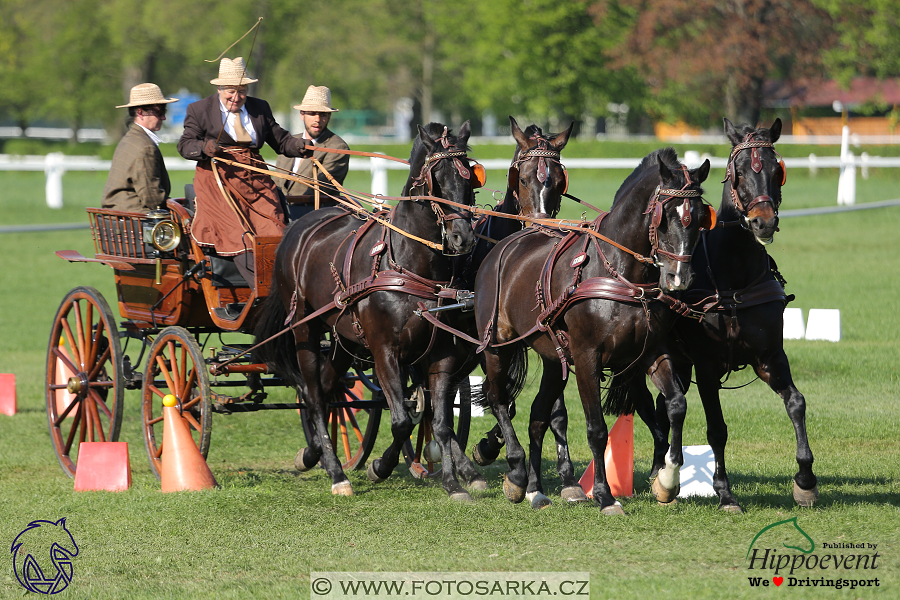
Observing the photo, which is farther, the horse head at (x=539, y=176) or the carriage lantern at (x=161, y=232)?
the carriage lantern at (x=161, y=232)

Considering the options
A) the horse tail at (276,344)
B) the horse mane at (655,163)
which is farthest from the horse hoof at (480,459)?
the horse mane at (655,163)

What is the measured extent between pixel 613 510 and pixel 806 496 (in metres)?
1.09

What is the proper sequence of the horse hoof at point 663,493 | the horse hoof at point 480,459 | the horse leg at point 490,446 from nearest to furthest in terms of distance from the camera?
1. the horse hoof at point 663,493
2. the horse leg at point 490,446
3. the horse hoof at point 480,459

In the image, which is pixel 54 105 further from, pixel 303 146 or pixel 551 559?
pixel 551 559

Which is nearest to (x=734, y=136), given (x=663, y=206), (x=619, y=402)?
(x=663, y=206)

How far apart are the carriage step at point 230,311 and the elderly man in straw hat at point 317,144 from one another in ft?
3.91

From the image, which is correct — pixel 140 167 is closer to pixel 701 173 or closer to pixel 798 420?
pixel 701 173

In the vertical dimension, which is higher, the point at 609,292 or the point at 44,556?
the point at 609,292

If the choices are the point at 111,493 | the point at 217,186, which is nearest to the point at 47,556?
the point at 111,493

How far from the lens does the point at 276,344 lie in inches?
321

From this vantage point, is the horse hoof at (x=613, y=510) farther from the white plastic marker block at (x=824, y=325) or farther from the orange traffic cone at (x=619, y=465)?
the white plastic marker block at (x=824, y=325)

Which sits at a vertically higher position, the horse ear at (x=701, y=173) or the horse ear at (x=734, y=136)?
the horse ear at (x=734, y=136)

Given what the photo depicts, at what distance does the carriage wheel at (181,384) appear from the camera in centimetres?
763

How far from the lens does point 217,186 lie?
8.35 m
